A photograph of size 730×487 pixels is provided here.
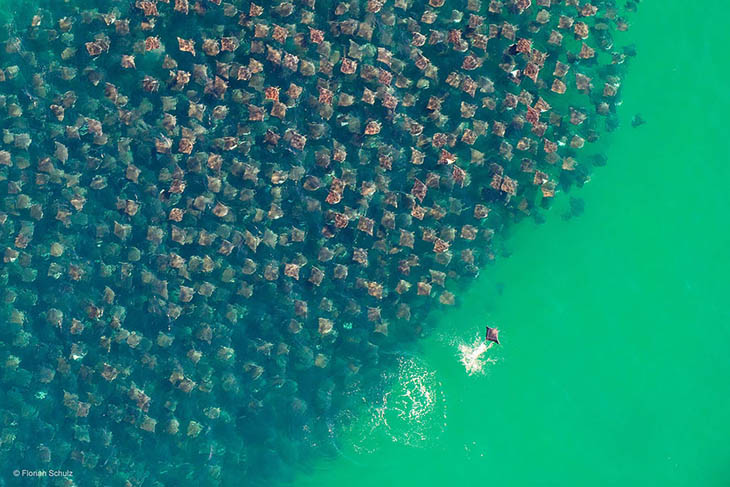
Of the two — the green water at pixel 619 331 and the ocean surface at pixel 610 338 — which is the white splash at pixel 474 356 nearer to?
the ocean surface at pixel 610 338

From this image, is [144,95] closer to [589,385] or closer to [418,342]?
[418,342]

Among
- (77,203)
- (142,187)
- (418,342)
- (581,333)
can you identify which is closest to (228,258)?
(142,187)

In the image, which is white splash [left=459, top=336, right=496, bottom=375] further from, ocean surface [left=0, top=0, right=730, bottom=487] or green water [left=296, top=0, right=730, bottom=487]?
green water [left=296, top=0, right=730, bottom=487]

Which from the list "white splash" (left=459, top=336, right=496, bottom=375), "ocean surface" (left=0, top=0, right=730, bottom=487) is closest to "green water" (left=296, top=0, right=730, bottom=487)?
"ocean surface" (left=0, top=0, right=730, bottom=487)

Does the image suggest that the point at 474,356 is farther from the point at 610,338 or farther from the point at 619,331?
the point at 619,331

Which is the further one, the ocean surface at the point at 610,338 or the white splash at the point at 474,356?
the white splash at the point at 474,356

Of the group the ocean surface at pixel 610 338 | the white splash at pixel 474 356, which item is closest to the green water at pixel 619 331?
the ocean surface at pixel 610 338
